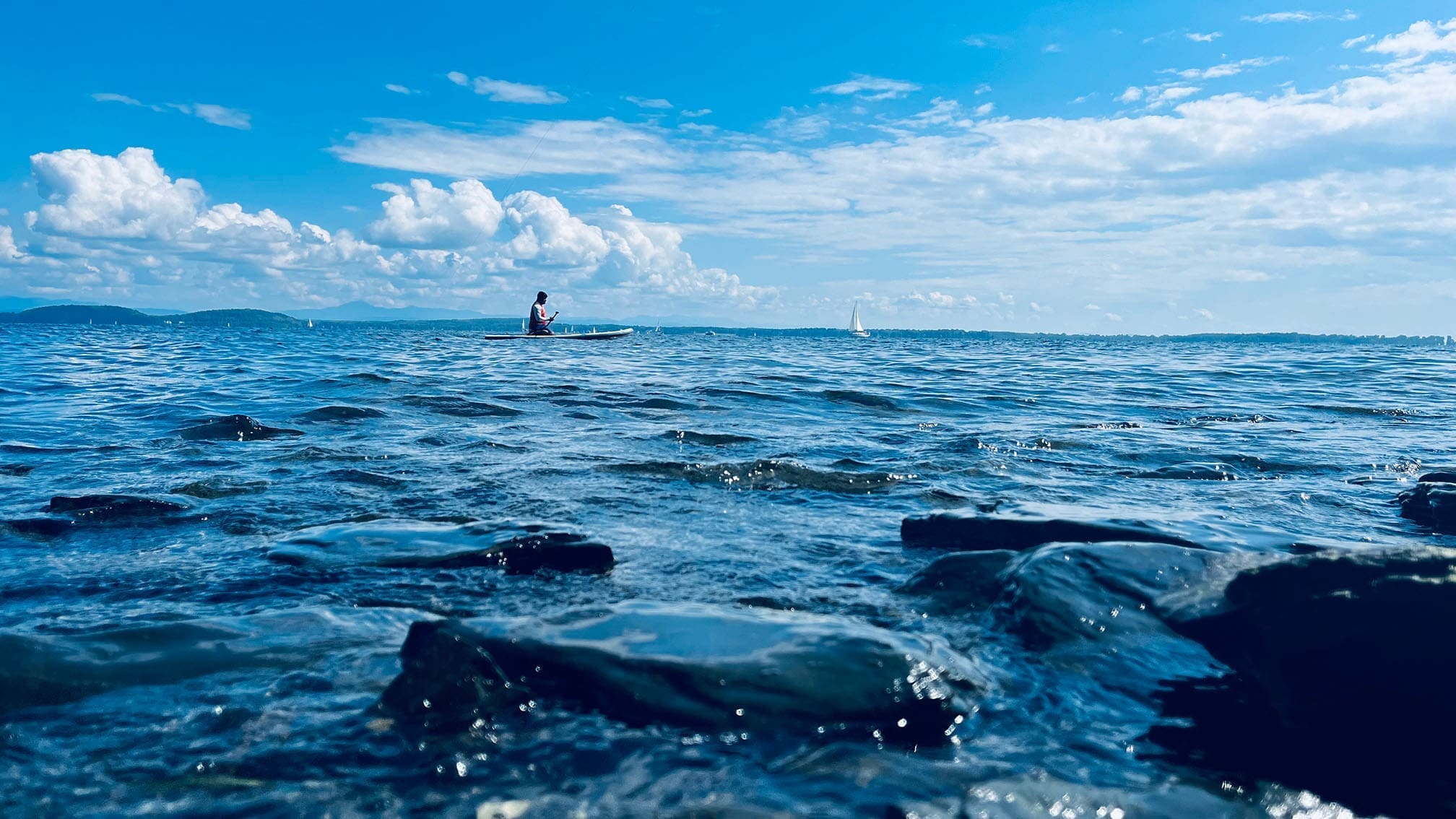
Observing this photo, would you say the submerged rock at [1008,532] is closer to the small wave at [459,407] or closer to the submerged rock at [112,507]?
the submerged rock at [112,507]

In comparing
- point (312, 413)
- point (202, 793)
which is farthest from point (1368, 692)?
point (312, 413)

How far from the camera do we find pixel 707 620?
3.97m

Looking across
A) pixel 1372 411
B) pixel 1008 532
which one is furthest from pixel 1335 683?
pixel 1372 411

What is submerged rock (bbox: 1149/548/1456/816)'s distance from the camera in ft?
9.76

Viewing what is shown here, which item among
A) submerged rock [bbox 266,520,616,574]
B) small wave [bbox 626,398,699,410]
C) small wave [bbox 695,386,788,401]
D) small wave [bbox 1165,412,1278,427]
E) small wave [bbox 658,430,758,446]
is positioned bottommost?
submerged rock [bbox 266,520,616,574]

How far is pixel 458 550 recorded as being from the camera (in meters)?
5.51

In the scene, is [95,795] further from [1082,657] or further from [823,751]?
[1082,657]

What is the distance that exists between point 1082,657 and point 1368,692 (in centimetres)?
109

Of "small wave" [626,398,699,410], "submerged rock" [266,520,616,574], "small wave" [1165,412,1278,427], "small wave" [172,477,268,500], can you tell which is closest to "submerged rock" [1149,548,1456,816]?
"submerged rock" [266,520,616,574]

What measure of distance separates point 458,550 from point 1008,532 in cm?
371

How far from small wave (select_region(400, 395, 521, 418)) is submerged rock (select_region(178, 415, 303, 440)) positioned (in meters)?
2.64

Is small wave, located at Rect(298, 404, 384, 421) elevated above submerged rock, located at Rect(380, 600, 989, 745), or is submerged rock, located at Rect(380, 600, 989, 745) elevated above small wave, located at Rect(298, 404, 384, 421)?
submerged rock, located at Rect(380, 600, 989, 745)

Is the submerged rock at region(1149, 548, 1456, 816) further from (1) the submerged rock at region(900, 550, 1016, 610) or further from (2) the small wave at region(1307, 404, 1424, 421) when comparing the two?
(2) the small wave at region(1307, 404, 1424, 421)

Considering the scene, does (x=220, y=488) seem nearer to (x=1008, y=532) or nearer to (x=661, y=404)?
(x=1008, y=532)
